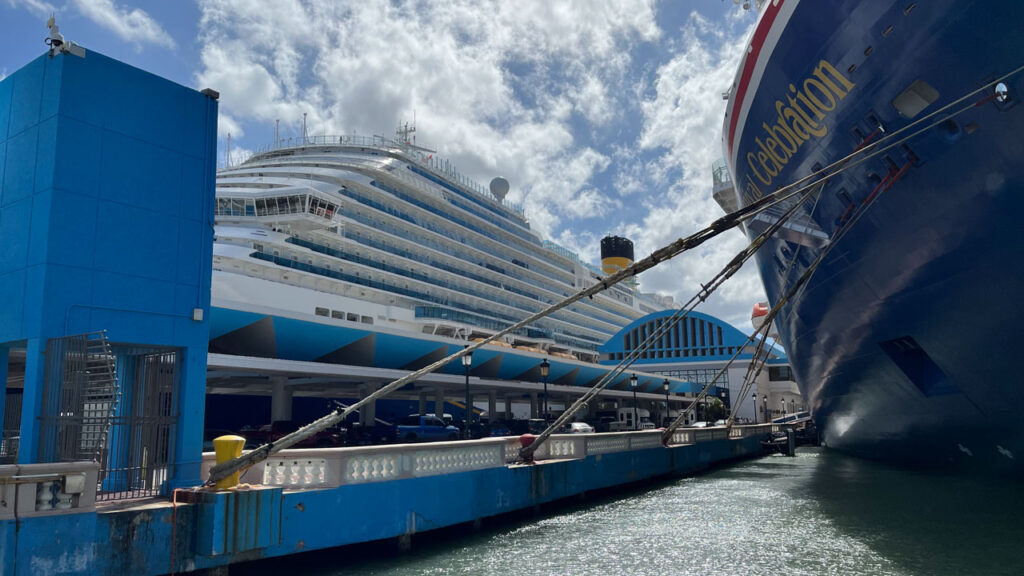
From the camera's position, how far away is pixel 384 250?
45.3 metres

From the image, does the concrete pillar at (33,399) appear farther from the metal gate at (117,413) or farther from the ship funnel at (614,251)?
the ship funnel at (614,251)

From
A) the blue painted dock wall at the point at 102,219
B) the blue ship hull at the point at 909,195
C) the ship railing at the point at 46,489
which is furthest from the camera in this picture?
the blue ship hull at the point at 909,195

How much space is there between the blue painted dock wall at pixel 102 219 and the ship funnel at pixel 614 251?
7691 cm

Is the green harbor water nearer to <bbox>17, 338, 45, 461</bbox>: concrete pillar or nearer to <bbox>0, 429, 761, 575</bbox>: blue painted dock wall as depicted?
<bbox>0, 429, 761, 575</bbox>: blue painted dock wall

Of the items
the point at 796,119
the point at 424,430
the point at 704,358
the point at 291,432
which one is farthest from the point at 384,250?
the point at 704,358

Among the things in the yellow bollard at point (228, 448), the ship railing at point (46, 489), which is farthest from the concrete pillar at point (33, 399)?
the yellow bollard at point (228, 448)

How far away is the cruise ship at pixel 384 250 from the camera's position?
114ft

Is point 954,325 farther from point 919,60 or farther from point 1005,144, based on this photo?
point 919,60

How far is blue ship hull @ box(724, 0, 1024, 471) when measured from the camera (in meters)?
11.2

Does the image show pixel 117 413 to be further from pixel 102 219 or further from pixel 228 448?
pixel 102 219

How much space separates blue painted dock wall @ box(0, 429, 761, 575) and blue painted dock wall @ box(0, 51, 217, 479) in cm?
116

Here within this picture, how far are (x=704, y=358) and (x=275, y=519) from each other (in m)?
68.0

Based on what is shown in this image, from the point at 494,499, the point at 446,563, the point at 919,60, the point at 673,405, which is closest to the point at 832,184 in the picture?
the point at 919,60

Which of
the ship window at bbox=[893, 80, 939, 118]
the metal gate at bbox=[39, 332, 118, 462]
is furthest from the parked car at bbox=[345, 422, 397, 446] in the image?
the ship window at bbox=[893, 80, 939, 118]
